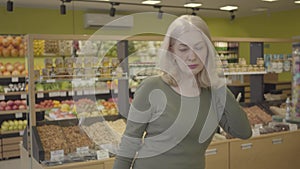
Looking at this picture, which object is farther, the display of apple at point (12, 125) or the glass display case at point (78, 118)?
the display of apple at point (12, 125)

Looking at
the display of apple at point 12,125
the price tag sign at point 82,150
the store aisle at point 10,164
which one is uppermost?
the price tag sign at point 82,150

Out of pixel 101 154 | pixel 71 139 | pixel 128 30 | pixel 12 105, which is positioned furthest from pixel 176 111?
pixel 128 30

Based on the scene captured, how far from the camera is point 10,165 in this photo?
5.45 m

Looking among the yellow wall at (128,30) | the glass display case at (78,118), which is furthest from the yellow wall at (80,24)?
the glass display case at (78,118)

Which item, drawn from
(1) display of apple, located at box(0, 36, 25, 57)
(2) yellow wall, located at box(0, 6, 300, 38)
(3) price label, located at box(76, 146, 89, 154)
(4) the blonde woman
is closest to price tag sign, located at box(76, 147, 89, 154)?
(3) price label, located at box(76, 146, 89, 154)

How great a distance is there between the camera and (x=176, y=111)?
1.30 m

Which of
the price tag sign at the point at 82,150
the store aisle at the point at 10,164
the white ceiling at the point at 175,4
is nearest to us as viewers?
the price tag sign at the point at 82,150

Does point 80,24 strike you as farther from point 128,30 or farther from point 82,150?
point 82,150

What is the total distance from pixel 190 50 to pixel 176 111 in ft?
0.76

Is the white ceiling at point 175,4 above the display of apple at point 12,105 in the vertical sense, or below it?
above

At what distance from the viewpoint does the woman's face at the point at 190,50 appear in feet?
4.03

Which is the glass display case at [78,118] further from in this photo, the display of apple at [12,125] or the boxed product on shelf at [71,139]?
the display of apple at [12,125]

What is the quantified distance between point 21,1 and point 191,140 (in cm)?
576

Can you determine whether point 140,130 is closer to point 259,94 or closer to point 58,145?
point 58,145
